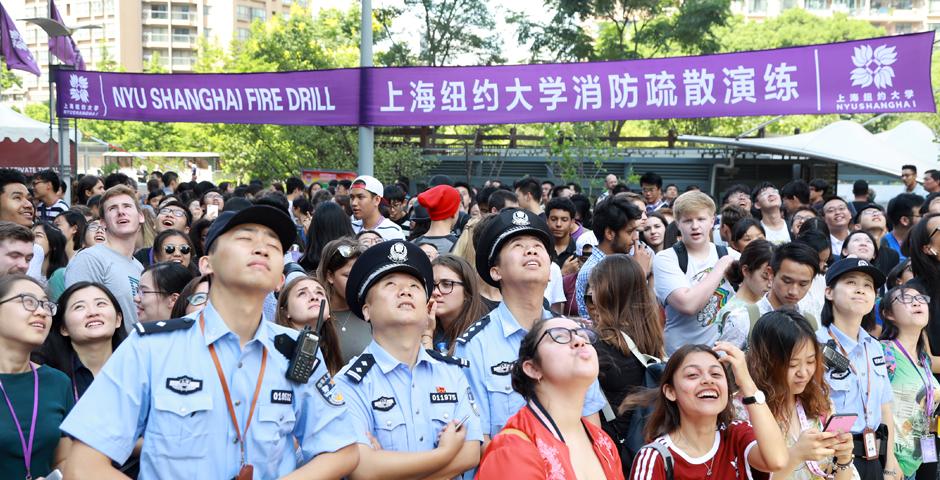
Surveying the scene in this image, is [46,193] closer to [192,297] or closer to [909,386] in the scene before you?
[192,297]

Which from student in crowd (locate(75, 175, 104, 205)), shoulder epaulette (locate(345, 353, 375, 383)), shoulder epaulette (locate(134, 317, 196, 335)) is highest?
student in crowd (locate(75, 175, 104, 205))

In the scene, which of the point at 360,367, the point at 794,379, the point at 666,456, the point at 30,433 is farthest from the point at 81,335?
the point at 794,379

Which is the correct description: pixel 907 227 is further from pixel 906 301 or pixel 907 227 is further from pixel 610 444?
pixel 610 444

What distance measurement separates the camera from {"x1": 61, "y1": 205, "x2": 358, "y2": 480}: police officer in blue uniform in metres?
2.70

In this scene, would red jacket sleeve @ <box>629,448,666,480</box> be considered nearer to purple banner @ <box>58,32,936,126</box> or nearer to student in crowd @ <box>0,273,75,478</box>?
student in crowd @ <box>0,273,75,478</box>

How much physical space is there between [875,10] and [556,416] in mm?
91588

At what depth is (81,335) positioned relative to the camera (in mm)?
4230

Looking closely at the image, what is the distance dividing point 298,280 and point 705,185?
794 inches

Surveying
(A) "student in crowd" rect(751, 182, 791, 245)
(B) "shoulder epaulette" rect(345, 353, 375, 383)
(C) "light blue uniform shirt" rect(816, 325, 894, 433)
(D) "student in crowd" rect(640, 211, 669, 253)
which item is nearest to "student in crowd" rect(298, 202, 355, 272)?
Result: (D) "student in crowd" rect(640, 211, 669, 253)

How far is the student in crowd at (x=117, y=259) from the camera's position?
5852 mm

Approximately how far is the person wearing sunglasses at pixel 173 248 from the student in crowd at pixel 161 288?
0.95m

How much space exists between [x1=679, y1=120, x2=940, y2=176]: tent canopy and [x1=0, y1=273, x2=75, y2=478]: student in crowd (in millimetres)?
17489

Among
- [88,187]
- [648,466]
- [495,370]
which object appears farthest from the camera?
[88,187]

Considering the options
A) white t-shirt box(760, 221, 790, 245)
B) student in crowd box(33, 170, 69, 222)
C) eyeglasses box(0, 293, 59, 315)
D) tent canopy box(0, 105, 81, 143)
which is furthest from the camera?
tent canopy box(0, 105, 81, 143)
